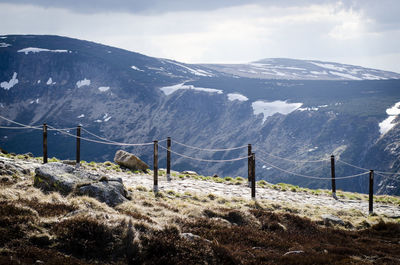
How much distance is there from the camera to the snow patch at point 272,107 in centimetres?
10000

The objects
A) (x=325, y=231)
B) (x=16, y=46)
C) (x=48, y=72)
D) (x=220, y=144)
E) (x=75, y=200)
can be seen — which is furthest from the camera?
(x=16, y=46)

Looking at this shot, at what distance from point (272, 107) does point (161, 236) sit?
98.4m

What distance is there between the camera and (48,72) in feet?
404

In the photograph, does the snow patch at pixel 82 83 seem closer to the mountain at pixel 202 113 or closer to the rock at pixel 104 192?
the mountain at pixel 202 113

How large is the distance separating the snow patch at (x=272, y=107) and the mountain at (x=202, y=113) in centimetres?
30

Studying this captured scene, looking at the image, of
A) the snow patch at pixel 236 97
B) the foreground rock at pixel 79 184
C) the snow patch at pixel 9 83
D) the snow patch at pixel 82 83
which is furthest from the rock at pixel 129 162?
the snow patch at pixel 9 83

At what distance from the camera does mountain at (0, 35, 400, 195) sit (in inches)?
3258

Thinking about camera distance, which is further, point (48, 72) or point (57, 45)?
point (57, 45)

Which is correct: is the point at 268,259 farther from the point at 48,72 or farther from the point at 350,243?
the point at 48,72

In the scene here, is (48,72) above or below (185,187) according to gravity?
above

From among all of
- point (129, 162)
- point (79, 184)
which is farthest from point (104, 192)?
point (129, 162)

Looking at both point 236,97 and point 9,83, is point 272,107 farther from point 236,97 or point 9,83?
point 9,83

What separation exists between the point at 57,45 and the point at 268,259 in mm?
149302

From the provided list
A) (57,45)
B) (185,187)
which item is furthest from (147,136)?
(185,187)
